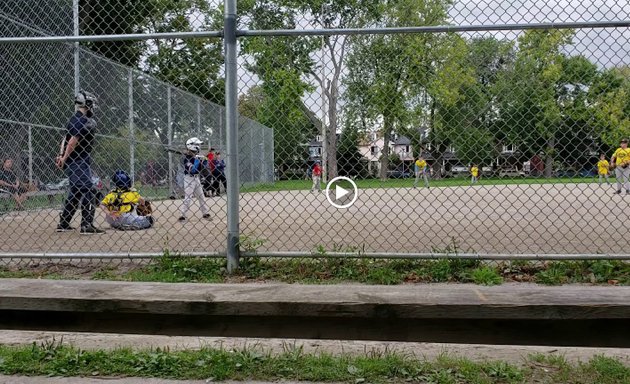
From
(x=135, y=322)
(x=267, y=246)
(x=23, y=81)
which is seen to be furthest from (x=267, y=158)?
(x=23, y=81)

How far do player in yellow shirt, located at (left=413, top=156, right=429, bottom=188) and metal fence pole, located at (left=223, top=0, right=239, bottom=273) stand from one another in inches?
52.7

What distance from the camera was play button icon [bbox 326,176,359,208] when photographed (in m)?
4.34

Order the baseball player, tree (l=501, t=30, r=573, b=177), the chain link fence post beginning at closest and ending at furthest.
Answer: tree (l=501, t=30, r=573, b=177) → the baseball player → the chain link fence post

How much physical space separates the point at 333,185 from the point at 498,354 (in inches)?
68.2

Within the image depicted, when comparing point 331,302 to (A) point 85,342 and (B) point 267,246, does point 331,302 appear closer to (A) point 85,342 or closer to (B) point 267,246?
(A) point 85,342

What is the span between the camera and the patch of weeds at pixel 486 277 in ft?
14.1

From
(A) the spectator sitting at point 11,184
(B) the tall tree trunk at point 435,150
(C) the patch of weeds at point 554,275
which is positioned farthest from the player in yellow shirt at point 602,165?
(A) the spectator sitting at point 11,184

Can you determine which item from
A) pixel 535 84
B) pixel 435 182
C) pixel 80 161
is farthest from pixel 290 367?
pixel 80 161

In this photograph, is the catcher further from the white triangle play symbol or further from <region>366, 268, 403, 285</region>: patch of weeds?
<region>366, 268, 403, 285</region>: patch of weeds

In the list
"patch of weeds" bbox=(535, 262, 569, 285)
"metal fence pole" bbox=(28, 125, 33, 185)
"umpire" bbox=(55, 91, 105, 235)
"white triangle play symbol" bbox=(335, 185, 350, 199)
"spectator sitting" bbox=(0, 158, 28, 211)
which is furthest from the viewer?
"metal fence pole" bbox=(28, 125, 33, 185)

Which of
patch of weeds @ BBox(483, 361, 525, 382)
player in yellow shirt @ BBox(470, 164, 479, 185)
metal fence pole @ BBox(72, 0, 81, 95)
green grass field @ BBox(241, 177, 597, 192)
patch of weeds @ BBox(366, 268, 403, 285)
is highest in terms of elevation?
metal fence pole @ BBox(72, 0, 81, 95)

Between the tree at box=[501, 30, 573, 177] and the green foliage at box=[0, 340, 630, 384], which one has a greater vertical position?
the tree at box=[501, 30, 573, 177]

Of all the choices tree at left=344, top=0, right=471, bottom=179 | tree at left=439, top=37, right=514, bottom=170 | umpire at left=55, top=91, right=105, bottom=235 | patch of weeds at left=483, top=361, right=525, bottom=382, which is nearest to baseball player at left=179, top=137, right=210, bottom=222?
umpire at left=55, top=91, right=105, bottom=235

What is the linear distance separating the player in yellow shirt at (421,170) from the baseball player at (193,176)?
574 cm
